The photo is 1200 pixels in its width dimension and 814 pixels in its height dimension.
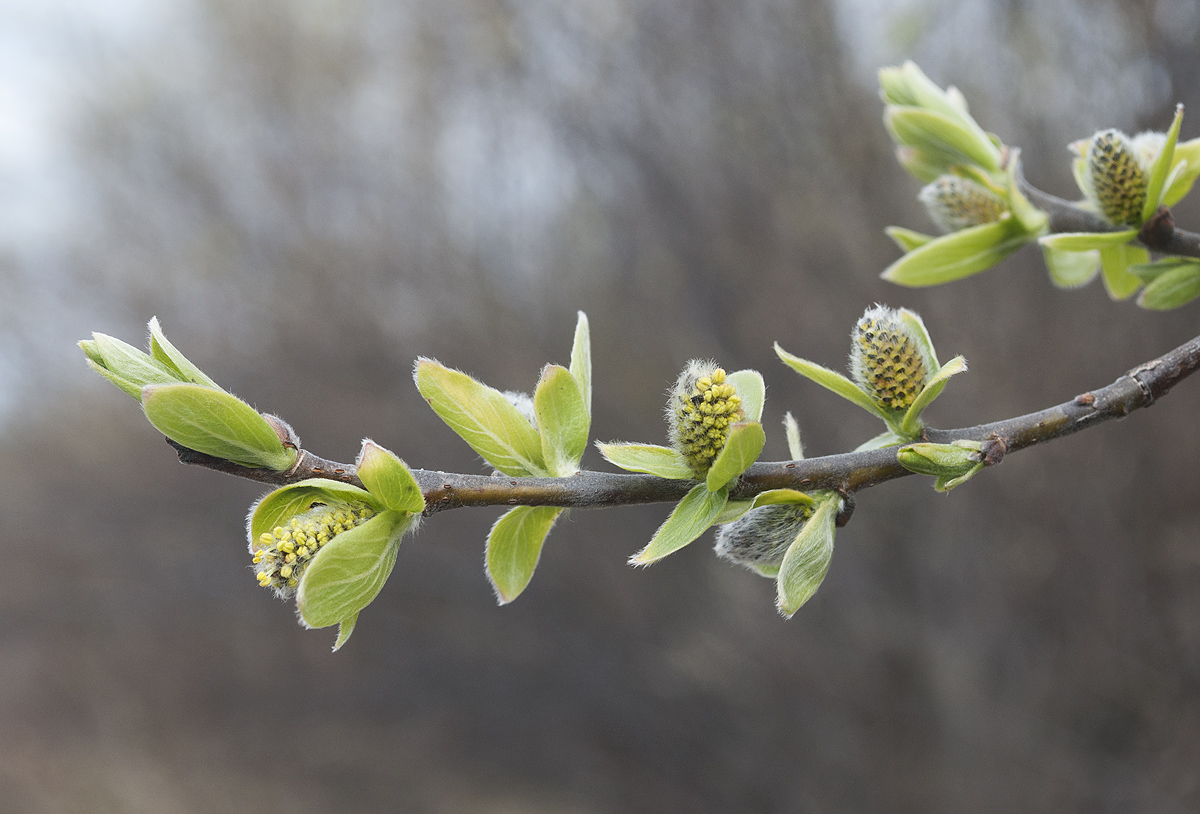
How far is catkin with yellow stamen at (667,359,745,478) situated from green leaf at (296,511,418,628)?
184mm

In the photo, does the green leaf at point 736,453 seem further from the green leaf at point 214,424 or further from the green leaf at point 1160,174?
the green leaf at point 1160,174

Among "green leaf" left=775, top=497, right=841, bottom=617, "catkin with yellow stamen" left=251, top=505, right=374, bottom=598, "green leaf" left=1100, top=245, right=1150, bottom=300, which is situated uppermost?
"catkin with yellow stamen" left=251, top=505, right=374, bottom=598

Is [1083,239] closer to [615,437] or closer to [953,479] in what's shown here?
[953,479]

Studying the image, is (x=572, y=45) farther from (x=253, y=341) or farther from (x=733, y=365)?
(x=253, y=341)

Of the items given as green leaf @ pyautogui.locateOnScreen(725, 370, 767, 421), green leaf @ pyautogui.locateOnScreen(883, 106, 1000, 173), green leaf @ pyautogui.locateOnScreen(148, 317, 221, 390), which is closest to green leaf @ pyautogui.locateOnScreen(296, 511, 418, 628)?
green leaf @ pyautogui.locateOnScreen(148, 317, 221, 390)

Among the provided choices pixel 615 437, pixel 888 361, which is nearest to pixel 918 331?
pixel 888 361

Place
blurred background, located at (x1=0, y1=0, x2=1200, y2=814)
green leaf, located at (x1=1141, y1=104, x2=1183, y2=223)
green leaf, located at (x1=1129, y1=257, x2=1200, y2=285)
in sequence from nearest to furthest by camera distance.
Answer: green leaf, located at (x1=1141, y1=104, x2=1183, y2=223)
green leaf, located at (x1=1129, y1=257, x2=1200, y2=285)
blurred background, located at (x1=0, y1=0, x2=1200, y2=814)

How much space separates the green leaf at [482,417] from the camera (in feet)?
1.66

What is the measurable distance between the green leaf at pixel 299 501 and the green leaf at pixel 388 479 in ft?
0.06

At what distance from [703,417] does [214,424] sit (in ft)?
0.94

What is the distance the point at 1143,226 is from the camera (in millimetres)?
723

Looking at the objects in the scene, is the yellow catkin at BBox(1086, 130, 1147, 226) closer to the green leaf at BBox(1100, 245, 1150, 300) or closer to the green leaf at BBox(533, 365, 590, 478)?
the green leaf at BBox(1100, 245, 1150, 300)

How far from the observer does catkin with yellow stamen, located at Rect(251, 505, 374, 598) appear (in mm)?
459

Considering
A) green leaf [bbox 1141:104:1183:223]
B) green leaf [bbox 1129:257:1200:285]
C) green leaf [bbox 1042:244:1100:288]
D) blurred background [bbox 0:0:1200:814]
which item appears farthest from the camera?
blurred background [bbox 0:0:1200:814]
